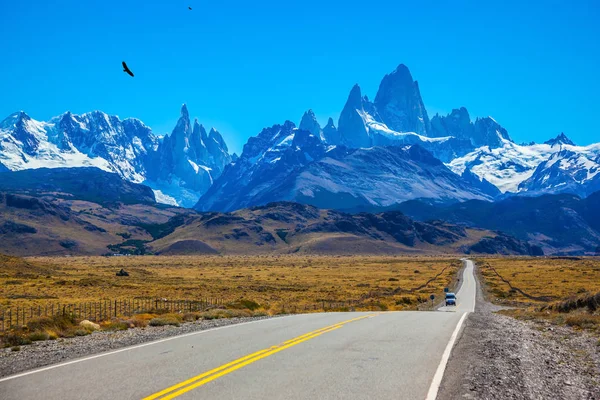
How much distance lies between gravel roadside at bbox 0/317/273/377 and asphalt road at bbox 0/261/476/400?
3.32 ft

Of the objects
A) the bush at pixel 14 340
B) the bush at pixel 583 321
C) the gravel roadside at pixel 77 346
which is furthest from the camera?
the bush at pixel 583 321

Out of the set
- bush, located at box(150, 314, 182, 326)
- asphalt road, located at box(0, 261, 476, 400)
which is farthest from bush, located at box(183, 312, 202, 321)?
asphalt road, located at box(0, 261, 476, 400)

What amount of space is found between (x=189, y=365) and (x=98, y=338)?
348 inches

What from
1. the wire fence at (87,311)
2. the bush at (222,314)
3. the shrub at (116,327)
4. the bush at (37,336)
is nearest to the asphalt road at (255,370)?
the bush at (37,336)

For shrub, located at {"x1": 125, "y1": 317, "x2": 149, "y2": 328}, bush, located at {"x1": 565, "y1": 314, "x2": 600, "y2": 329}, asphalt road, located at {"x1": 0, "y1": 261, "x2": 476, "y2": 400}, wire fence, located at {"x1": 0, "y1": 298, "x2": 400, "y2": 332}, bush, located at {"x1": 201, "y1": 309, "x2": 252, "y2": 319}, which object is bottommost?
wire fence, located at {"x1": 0, "y1": 298, "x2": 400, "y2": 332}

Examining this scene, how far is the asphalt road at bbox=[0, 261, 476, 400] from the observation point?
36.3ft

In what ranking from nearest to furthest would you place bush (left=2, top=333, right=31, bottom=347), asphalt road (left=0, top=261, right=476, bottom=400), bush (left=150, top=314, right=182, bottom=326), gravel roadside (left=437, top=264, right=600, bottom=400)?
asphalt road (left=0, top=261, right=476, bottom=400) < gravel roadside (left=437, top=264, right=600, bottom=400) < bush (left=2, top=333, right=31, bottom=347) < bush (left=150, top=314, right=182, bottom=326)

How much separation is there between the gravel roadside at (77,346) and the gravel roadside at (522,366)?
10461 millimetres

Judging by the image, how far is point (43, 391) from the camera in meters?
11.4

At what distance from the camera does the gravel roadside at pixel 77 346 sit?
600 inches

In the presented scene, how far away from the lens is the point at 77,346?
18.8m

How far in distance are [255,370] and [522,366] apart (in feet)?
22.1

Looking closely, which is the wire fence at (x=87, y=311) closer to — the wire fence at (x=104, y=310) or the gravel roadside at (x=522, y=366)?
the wire fence at (x=104, y=310)

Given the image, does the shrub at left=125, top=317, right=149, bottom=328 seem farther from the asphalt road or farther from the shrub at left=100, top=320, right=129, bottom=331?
the asphalt road
